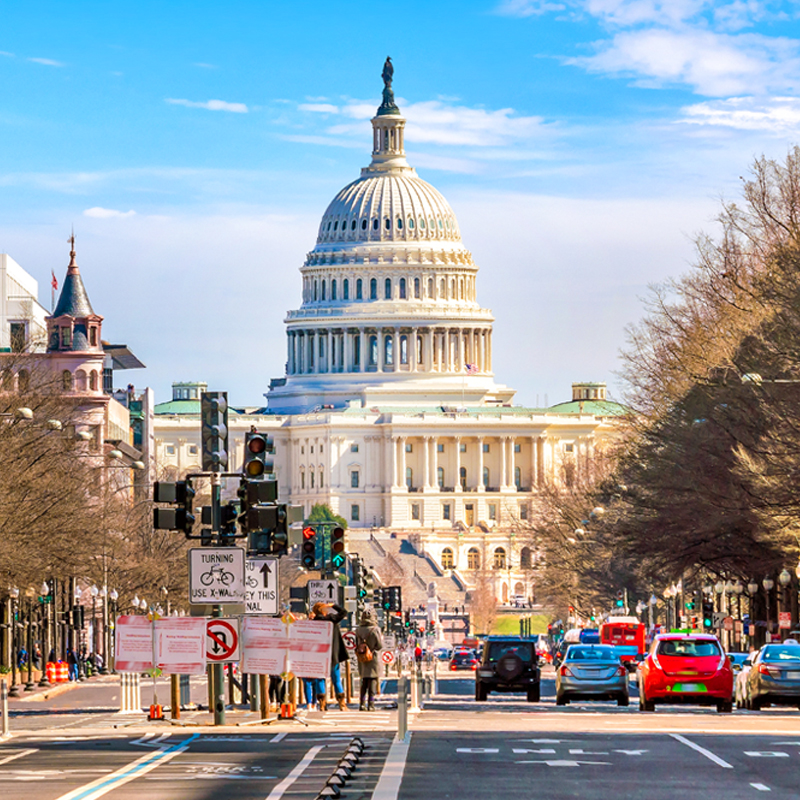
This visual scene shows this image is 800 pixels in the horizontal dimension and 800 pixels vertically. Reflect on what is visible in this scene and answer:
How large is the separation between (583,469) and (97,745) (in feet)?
328

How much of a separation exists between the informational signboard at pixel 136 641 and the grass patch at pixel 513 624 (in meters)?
155

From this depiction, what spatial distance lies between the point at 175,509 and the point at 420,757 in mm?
7152

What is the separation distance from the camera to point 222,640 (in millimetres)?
31859

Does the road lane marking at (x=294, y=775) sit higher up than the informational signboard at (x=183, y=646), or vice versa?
the informational signboard at (x=183, y=646)

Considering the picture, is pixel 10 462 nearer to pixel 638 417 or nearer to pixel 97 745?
pixel 638 417

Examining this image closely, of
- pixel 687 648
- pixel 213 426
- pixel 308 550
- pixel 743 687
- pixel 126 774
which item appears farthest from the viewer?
pixel 308 550

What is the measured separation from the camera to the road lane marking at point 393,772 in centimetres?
2060

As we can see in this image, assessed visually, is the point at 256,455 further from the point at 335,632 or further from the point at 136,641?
the point at 335,632

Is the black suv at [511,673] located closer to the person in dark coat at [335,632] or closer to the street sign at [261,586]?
the person in dark coat at [335,632]

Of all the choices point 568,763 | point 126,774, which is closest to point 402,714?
point 568,763

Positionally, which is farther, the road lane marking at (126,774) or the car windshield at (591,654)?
the car windshield at (591,654)

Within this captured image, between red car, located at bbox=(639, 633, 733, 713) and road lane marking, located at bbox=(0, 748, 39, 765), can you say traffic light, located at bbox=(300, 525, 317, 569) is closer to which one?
red car, located at bbox=(639, 633, 733, 713)

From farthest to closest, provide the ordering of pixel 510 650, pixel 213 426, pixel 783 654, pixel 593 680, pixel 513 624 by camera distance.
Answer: pixel 513 624 < pixel 510 650 < pixel 593 680 < pixel 783 654 < pixel 213 426

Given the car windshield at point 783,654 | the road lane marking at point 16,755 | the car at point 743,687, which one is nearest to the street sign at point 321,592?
the car at point 743,687
